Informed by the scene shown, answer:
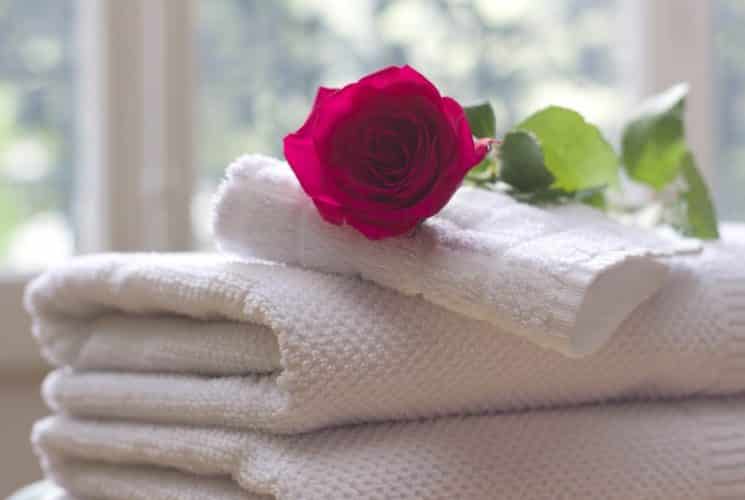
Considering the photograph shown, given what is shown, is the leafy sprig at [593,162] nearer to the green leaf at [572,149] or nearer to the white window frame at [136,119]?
the green leaf at [572,149]

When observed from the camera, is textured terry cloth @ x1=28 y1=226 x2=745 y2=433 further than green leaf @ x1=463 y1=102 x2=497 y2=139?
No

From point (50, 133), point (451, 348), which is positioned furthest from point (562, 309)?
point (50, 133)

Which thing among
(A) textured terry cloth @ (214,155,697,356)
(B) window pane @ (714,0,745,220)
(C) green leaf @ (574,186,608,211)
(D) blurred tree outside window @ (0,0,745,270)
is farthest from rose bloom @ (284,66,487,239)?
(B) window pane @ (714,0,745,220)

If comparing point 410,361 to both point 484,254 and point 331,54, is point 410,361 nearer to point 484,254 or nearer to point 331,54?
point 484,254

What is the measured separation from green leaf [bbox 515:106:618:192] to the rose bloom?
119 millimetres

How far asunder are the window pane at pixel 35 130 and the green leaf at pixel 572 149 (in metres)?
0.72

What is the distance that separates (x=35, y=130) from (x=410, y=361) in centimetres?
80

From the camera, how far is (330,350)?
45 cm

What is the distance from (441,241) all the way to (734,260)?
0.61 feet

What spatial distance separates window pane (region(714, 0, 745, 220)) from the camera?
1.33 m

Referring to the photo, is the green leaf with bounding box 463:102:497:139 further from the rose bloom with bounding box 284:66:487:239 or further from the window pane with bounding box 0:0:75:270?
the window pane with bounding box 0:0:75:270

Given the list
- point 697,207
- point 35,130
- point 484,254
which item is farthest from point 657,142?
point 35,130

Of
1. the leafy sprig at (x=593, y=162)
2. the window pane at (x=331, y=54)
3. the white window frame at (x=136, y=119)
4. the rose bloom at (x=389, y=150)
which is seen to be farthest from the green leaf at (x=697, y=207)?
the white window frame at (x=136, y=119)

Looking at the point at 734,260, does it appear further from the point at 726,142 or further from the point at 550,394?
the point at 726,142
